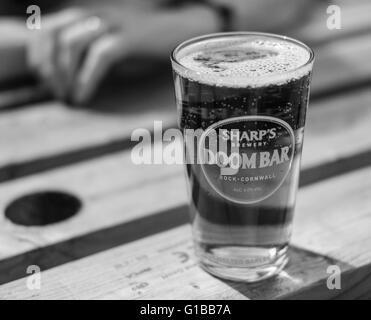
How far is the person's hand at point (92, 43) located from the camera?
4.02 ft

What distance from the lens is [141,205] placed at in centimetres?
91

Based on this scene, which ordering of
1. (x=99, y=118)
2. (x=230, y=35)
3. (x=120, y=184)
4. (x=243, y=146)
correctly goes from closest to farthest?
(x=243, y=146) → (x=230, y=35) → (x=120, y=184) → (x=99, y=118)

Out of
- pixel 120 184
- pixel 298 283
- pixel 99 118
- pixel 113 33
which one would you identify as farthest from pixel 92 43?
pixel 298 283

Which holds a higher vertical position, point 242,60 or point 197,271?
point 242,60

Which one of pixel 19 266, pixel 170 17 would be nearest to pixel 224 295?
pixel 19 266

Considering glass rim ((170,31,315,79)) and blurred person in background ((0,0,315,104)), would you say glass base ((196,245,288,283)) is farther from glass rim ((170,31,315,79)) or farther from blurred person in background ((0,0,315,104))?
blurred person in background ((0,0,315,104))

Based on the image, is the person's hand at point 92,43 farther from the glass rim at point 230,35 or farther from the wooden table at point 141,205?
the glass rim at point 230,35

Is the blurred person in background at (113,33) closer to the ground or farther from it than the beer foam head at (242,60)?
closer to the ground

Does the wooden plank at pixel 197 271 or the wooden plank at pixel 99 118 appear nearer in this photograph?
the wooden plank at pixel 197 271

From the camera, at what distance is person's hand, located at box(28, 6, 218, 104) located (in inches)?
48.2

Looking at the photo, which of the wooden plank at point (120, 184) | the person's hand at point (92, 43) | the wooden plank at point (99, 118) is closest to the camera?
the wooden plank at point (120, 184)

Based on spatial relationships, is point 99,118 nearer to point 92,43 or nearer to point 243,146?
point 92,43

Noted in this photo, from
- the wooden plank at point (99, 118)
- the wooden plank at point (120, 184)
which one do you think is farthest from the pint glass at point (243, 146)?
the wooden plank at point (99, 118)

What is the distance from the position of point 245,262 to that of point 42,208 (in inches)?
12.5
